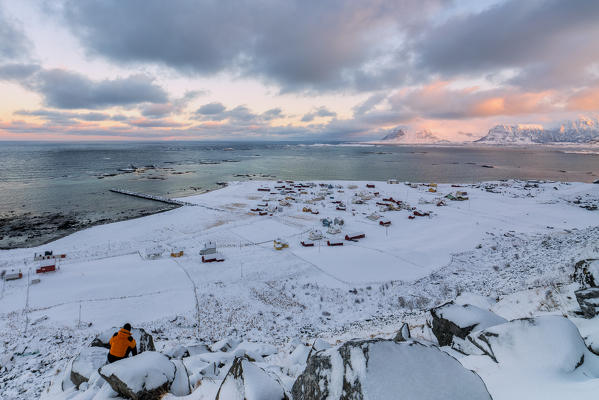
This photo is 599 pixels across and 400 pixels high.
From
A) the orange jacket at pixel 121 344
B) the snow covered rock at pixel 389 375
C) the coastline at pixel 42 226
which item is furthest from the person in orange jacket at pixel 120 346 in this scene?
the coastline at pixel 42 226

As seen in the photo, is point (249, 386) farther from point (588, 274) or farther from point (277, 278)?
point (277, 278)

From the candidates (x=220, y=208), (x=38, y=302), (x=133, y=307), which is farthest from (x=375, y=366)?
(x=220, y=208)

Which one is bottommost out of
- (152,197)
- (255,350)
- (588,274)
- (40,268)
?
(40,268)

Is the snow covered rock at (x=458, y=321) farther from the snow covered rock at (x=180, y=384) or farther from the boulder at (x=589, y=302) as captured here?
the snow covered rock at (x=180, y=384)

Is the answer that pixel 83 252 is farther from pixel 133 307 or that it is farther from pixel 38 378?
pixel 38 378

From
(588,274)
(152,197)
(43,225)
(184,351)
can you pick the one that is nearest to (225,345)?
(184,351)

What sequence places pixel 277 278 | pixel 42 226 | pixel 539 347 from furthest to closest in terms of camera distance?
1. pixel 42 226
2. pixel 277 278
3. pixel 539 347
